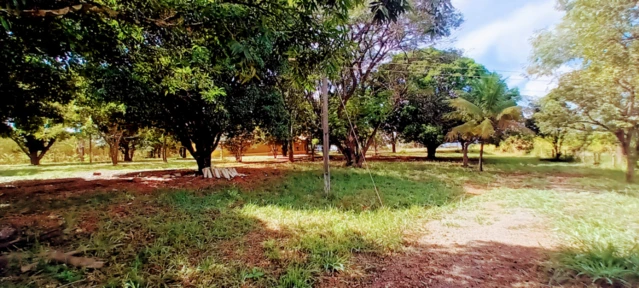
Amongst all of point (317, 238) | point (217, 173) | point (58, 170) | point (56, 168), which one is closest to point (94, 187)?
point (217, 173)

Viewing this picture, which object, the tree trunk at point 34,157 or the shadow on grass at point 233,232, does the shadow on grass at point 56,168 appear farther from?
the shadow on grass at point 233,232

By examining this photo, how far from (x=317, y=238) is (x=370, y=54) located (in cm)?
775

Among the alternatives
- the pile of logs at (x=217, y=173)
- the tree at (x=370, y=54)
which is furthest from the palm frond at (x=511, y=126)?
the pile of logs at (x=217, y=173)

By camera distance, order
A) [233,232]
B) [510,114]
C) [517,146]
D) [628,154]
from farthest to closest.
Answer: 1. [517,146]
2. [510,114]
3. [628,154]
4. [233,232]

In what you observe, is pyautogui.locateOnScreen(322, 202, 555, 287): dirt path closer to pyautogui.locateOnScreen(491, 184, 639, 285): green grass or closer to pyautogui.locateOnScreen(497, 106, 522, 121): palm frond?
pyautogui.locateOnScreen(491, 184, 639, 285): green grass

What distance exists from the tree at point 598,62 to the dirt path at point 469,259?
3771mm

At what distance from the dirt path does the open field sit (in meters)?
0.01

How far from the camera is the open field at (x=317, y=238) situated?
247 cm

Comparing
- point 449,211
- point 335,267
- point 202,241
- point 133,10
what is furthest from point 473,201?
point 133,10

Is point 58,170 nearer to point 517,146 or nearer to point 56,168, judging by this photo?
point 56,168

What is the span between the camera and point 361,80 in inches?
405

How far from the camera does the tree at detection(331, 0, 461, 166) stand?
7.74 meters

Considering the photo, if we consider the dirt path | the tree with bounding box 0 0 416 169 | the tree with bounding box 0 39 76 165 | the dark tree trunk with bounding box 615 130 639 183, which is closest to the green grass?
the dirt path

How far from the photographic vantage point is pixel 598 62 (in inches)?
227
